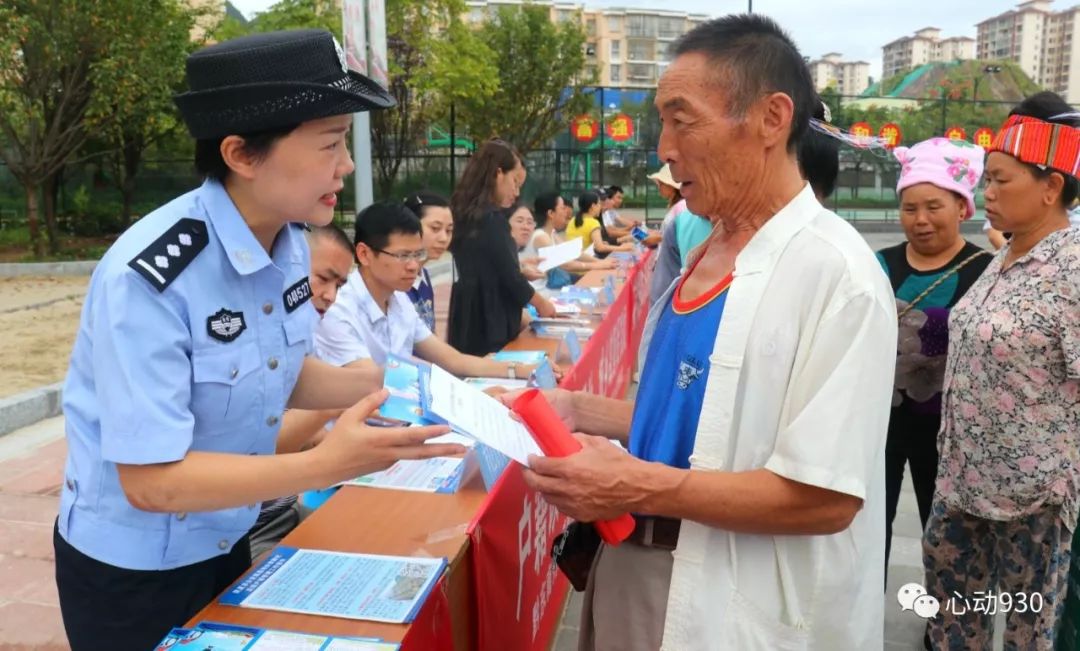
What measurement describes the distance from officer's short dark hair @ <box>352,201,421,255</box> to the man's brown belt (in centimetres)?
187

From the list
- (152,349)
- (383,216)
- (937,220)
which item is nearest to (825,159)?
(937,220)

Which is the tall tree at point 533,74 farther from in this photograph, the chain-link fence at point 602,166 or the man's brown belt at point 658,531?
the man's brown belt at point 658,531

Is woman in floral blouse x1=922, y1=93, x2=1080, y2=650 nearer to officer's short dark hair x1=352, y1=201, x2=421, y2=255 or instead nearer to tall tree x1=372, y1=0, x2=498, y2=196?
officer's short dark hair x1=352, y1=201, x2=421, y2=255

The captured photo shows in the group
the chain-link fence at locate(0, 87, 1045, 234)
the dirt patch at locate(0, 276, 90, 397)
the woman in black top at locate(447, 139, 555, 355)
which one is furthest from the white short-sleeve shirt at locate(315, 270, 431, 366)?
the chain-link fence at locate(0, 87, 1045, 234)

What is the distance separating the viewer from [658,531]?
4.53ft

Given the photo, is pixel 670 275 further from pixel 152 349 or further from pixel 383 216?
pixel 152 349

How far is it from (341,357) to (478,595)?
1130mm

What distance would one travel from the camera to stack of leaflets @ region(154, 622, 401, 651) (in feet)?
4.81

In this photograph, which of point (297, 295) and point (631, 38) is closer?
point (297, 295)

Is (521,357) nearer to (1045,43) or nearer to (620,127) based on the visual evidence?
(620,127)

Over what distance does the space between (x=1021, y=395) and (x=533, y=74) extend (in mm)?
22089

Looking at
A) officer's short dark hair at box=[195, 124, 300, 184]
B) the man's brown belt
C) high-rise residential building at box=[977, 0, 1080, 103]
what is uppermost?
high-rise residential building at box=[977, 0, 1080, 103]

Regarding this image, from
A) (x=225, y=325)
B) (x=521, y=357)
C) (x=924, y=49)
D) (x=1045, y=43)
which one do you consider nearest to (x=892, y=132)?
(x=521, y=357)

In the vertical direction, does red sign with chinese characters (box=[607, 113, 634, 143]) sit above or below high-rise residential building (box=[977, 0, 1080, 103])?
below
